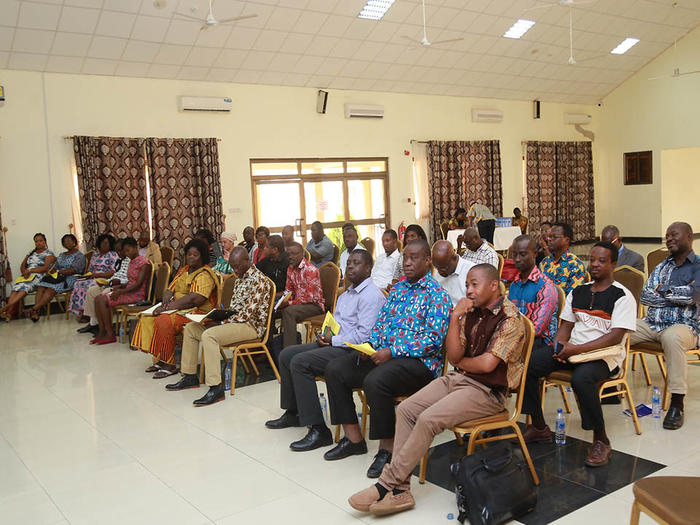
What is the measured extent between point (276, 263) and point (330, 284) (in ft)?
1.87

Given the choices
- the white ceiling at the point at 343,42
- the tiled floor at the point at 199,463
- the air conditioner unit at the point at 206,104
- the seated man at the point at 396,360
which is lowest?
the tiled floor at the point at 199,463

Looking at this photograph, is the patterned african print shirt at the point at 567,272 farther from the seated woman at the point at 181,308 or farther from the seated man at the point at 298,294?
the seated woman at the point at 181,308

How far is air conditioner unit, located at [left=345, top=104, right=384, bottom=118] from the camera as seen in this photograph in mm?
11852

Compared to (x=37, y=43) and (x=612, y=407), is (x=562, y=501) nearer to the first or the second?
(x=612, y=407)

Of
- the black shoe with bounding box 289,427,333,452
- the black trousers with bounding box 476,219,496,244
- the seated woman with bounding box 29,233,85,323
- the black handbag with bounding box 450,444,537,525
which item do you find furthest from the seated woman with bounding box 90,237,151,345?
the black trousers with bounding box 476,219,496,244

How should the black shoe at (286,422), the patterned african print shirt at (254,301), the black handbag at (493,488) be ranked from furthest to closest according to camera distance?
the patterned african print shirt at (254,301) < the black shoe at (286,422) < the black handbag at (493,488)

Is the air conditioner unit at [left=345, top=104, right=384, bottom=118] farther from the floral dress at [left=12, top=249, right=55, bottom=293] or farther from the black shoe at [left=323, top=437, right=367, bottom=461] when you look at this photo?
the black shoe at [left=323, top=437, right=367, bottom=461]

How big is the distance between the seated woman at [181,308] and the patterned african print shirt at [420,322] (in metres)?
2.38

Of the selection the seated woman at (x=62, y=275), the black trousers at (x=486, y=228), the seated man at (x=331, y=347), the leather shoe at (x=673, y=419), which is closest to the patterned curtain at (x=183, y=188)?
the seated woman at (x=62, y=275)

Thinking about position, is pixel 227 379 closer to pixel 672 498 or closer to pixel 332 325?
pixel 332 325

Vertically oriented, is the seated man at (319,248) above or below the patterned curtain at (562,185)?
below

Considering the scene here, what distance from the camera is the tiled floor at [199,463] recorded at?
2996 millimetres

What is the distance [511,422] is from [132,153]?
27.2 feet

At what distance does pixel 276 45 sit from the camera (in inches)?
390
